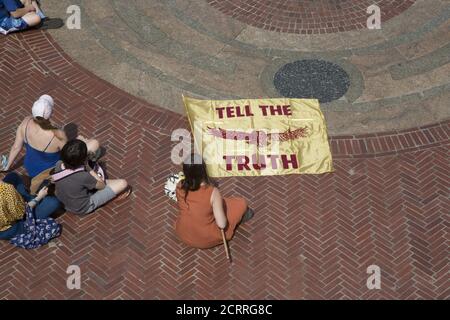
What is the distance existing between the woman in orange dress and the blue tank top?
187 centimetres

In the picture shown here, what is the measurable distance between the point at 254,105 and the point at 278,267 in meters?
3.06

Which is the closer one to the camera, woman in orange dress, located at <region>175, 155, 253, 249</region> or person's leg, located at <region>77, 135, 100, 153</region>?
woman in orange dress, located at <region>175, 155, 253, 249</region>

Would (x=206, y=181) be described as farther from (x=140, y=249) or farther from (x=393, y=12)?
(x=393, y=12)

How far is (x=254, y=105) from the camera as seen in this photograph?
44.3ft

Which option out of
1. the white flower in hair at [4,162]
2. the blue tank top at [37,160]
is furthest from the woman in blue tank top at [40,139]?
the white flower in hair at [4,162]

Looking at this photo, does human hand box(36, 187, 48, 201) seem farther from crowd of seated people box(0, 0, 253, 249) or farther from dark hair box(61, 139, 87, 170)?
dark hair box(61, 139, 87, 170)

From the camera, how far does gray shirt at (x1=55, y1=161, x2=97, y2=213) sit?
1146cm

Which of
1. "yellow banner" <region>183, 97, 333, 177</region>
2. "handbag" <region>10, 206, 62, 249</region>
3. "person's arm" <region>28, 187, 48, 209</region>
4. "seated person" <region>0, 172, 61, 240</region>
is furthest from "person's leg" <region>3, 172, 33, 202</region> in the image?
"yellow banner" <region>183, 97, 333, 177</region>

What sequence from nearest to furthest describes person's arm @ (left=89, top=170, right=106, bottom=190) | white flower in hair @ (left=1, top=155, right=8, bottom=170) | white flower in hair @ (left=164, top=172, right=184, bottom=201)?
Answer: person's arm @ (left=89, top=170, right=106, bottom=190), white flower in hair @ (left=164, top=172, right=184, bottom=201), white flower in hair @ (left=1, top=155, right=8, bottom=170)

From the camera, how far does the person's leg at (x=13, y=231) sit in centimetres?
1130

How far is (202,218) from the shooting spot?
11.1 meters
